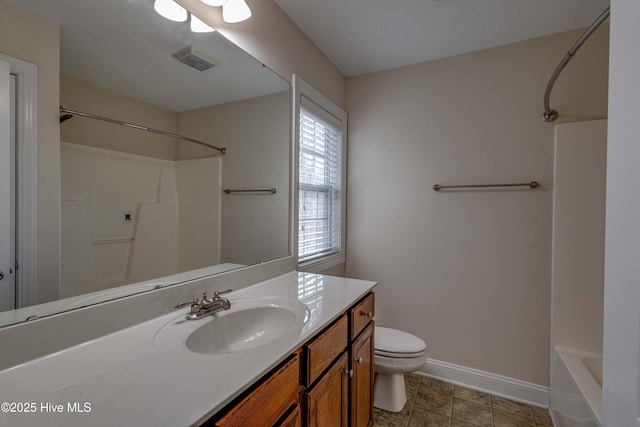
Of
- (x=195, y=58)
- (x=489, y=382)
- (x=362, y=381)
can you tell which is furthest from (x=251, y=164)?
(x=489, y=382)

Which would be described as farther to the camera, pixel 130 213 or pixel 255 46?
pixel 255 46

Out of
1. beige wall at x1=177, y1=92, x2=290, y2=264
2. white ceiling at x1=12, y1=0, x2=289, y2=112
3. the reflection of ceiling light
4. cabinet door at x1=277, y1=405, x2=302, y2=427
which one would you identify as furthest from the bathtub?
the reflection of ceiling light

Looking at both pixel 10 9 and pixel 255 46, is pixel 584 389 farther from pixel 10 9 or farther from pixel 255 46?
pixel 10 9

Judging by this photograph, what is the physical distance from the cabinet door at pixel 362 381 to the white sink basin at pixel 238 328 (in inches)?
14.3

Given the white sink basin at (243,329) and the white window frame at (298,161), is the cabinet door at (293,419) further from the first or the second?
the white window frame at (298,161)

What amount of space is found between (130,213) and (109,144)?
0.77 feet

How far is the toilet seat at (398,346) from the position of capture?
168cm

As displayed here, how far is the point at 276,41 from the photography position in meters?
1.62

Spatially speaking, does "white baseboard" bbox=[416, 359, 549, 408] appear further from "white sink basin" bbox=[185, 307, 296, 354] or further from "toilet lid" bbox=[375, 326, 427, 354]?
"white sink basin" bbox=[185, 307, 296, 354]

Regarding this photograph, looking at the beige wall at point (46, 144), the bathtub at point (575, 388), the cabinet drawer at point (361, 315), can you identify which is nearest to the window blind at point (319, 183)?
the cabinet drawer at point (361, 315)

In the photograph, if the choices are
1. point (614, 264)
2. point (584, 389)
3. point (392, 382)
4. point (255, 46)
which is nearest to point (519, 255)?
point (584, 389)

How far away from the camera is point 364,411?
4.56ft

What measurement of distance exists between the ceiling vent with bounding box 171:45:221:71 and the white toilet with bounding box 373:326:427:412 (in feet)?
5.77

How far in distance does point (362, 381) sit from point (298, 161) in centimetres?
125
